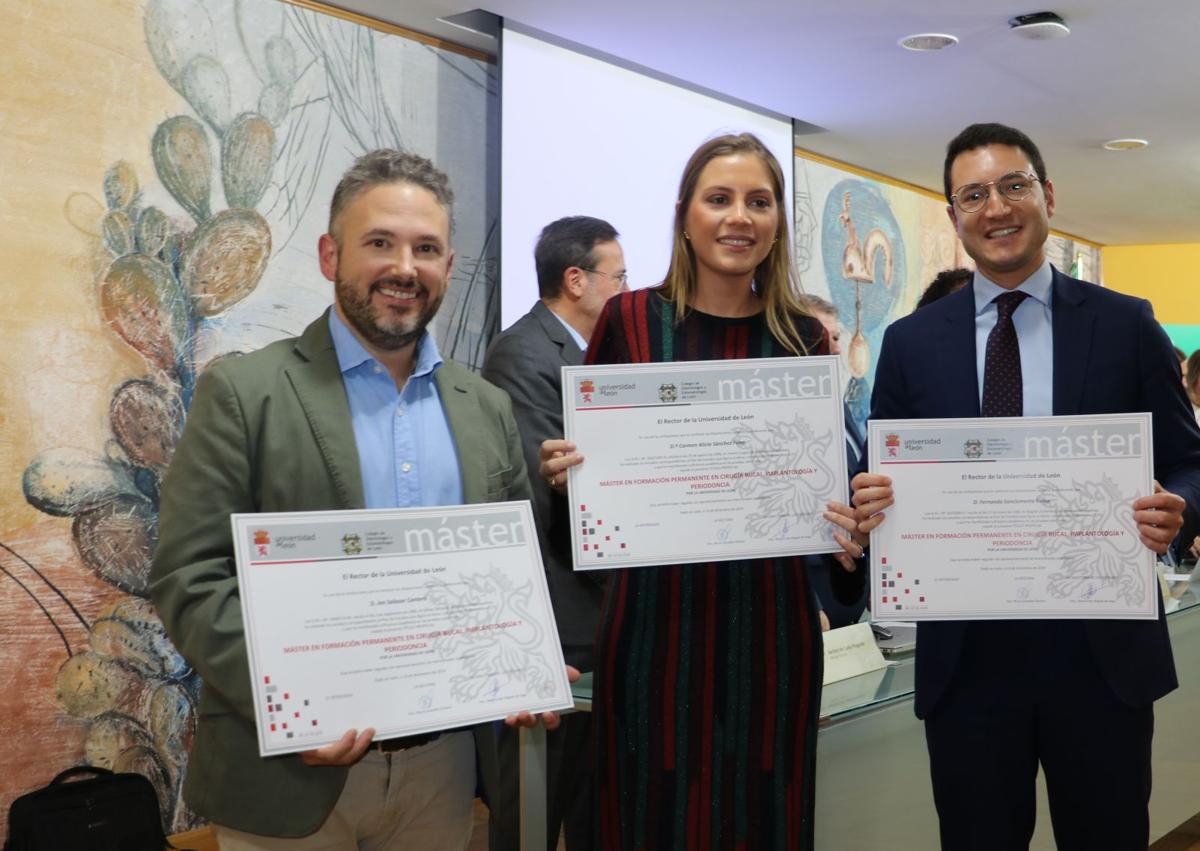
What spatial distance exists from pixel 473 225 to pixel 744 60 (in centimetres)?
157

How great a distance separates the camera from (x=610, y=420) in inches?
77.0

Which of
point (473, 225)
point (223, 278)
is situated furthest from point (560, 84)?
point (223, 278)

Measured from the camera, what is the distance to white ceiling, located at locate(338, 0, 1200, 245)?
16.0 ft

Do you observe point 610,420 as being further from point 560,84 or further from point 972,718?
point 560,84

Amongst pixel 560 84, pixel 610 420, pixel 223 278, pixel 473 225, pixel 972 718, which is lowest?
pixel 972 718

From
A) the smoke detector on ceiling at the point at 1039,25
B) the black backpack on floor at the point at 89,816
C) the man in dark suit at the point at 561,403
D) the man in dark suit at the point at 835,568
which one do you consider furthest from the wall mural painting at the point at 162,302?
the smoke detector on ceiling at the point at 1039,25

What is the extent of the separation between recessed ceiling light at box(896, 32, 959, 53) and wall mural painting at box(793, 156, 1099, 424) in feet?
5.96

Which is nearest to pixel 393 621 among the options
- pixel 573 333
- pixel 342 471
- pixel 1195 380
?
pixel 342 471

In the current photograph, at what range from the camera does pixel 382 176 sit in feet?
5.74

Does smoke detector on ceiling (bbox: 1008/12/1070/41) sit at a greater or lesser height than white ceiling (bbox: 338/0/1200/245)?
lesser

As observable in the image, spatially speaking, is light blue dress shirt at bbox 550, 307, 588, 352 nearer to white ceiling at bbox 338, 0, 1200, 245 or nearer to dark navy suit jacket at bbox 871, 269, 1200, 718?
dark navy suit jacket at bbox 871, 269, 1200, 718

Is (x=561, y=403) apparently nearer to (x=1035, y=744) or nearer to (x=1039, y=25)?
(x=1035, y=744)

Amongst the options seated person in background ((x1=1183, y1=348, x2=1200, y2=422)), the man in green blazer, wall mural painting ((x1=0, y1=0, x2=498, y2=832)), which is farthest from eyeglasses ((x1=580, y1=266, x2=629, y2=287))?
seated person in background ((x1=1183, y1=348, x2=1200, y2=422))

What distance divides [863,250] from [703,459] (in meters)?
6.64
